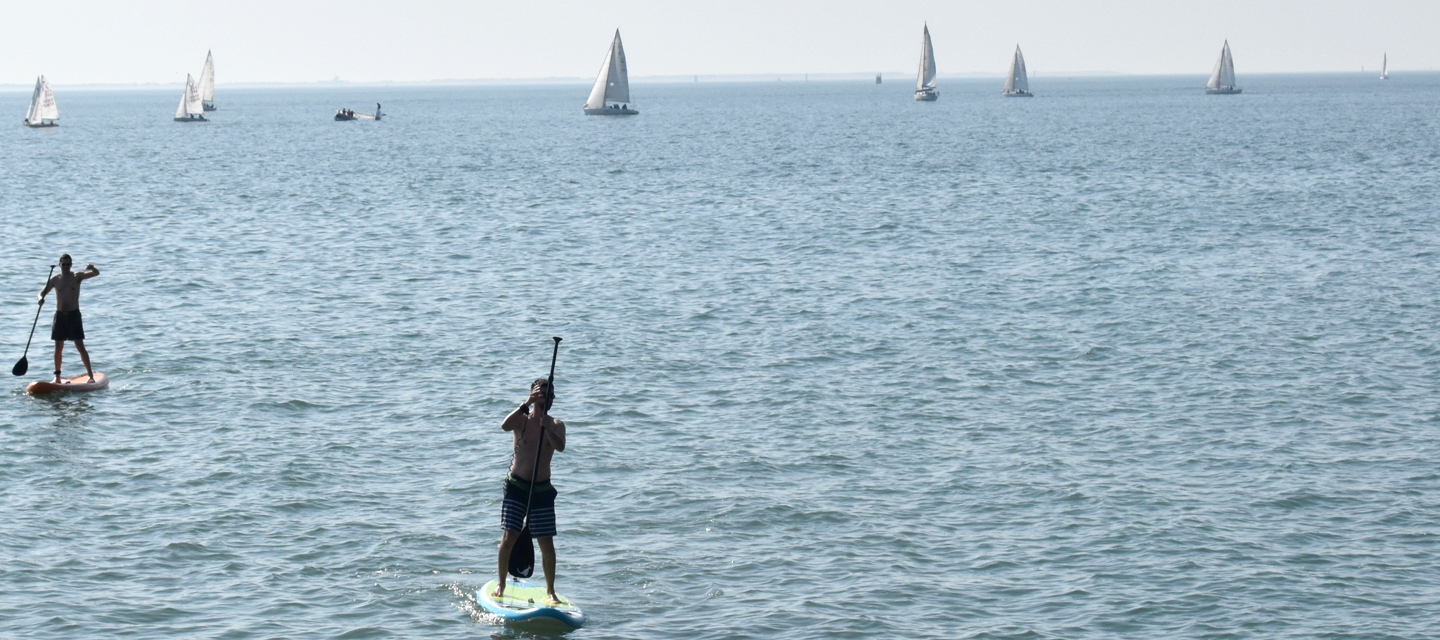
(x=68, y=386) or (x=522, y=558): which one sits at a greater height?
(x=68, y=386)

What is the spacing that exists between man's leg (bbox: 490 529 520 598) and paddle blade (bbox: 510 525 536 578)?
0.05 m

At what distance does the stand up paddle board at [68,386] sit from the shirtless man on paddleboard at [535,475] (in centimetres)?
1384

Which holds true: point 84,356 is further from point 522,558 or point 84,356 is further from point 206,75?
point 206,75

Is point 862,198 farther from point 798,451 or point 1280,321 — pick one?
point 798,451

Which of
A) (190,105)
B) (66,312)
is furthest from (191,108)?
(66,312)

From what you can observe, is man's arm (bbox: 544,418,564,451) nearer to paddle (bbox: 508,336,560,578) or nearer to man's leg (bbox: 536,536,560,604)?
paddle (bbox: 508,336,560,578)

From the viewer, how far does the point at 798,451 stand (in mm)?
24062

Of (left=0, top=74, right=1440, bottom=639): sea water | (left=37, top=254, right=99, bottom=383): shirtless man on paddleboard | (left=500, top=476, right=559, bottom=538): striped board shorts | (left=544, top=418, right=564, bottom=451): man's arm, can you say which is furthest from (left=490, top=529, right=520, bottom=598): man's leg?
(left=37, top=254, right=99, bottom=383): shirtless man on paddleboard

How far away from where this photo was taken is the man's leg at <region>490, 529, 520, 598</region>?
55.2 feet

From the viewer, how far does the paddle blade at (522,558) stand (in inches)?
668

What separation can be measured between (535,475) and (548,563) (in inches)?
41.6

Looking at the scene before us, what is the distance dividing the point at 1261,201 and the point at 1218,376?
37.4 meters

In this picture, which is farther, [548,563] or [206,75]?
[206,75]

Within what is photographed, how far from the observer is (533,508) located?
16.5m
